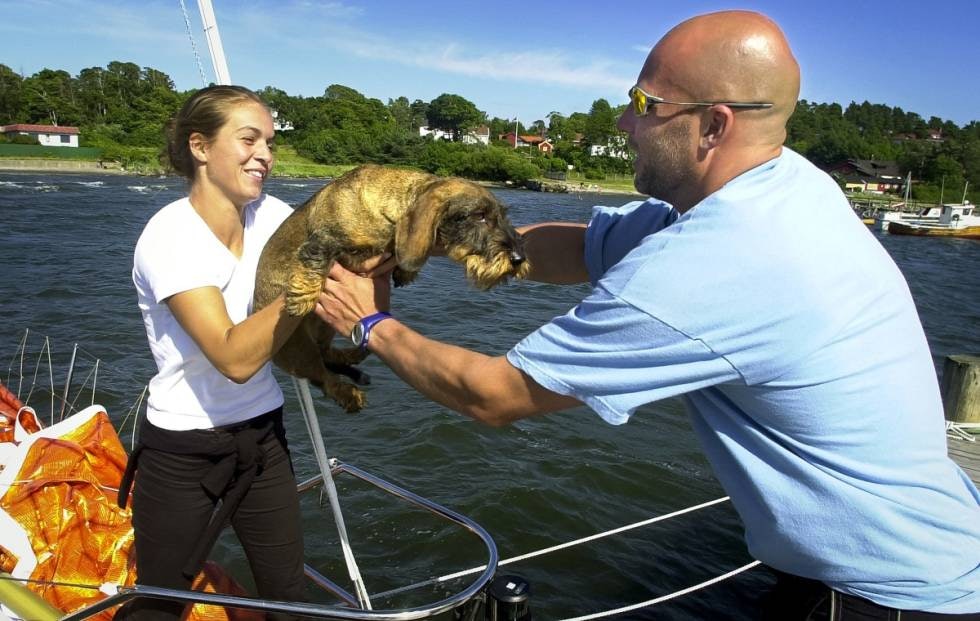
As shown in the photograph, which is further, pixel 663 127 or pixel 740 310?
pixel 663 127

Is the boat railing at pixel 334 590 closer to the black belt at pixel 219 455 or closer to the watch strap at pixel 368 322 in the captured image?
the black belt at pixel 219 455

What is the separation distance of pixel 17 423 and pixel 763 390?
4913mm

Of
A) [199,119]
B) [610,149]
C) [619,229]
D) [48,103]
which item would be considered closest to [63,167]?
[48,103]

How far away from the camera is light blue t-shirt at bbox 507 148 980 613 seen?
6.15 feet

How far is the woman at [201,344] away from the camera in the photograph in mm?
2672

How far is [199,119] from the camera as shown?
2.91 metres

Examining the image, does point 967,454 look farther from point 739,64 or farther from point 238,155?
point 238,155

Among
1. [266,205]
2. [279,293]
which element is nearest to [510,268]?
[279,293]

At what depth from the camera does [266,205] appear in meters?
3.38

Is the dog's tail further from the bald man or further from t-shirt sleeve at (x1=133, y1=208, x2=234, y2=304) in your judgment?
the bald man

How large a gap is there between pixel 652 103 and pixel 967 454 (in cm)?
691

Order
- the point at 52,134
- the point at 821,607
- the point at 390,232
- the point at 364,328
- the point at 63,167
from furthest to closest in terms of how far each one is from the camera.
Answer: the point at 52,134 → the point at 63,167 → the point at 390,232 → the point at 364,328 → the point at 821,607

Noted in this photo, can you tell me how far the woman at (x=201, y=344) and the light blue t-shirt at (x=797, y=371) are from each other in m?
1.35

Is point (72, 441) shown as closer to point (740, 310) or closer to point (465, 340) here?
point (740, 310)
